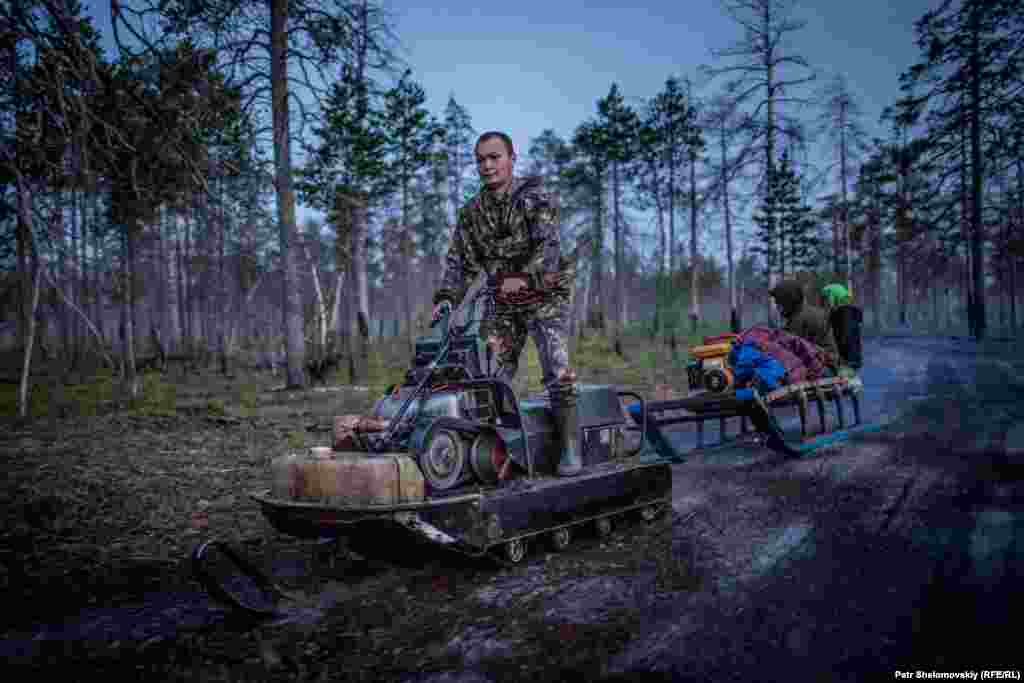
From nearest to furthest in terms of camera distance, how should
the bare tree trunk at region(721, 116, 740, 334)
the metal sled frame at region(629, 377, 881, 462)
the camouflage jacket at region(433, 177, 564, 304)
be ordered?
the camouflage jacket at region(433, 177, 564, 304), the metal sled frame at region(629, 377, 881, 462), the bare tree trunk at region(721, 116, 740, 334)

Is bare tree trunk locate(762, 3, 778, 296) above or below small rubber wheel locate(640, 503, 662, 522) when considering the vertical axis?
above

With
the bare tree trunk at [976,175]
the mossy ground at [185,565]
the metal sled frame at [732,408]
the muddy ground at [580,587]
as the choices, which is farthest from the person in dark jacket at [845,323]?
the bare tree trunk at [976,175]

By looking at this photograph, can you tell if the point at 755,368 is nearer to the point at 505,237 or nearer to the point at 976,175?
the point at 505,237

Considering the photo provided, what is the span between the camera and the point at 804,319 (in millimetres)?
8281

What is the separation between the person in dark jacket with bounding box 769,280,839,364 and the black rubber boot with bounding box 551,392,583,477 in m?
5.20

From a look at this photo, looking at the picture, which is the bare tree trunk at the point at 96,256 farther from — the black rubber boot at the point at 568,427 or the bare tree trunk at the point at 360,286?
the bare tree trunk at the point at 360,286

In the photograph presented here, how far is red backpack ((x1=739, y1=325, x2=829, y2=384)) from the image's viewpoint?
281 inches

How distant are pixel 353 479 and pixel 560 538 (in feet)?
4.96

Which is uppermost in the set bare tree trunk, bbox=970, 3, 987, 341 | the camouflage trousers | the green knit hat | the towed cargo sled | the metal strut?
bare tree trunk, bbox=970, 3, 987, 341

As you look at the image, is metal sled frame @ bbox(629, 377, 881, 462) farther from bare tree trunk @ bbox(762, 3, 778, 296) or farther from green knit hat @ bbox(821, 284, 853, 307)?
bare tree trunk @ bbox(762, 3, 778, 296)

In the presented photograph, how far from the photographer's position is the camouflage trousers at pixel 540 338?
4.17m

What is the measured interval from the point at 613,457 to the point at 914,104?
26255 millimetres

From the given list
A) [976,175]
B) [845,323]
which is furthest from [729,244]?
[845,323]

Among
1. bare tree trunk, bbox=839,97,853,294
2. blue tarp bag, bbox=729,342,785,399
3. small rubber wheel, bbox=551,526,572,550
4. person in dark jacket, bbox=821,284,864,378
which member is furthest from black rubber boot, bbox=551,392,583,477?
bare tree trunk, bbox=839,97,853,294
